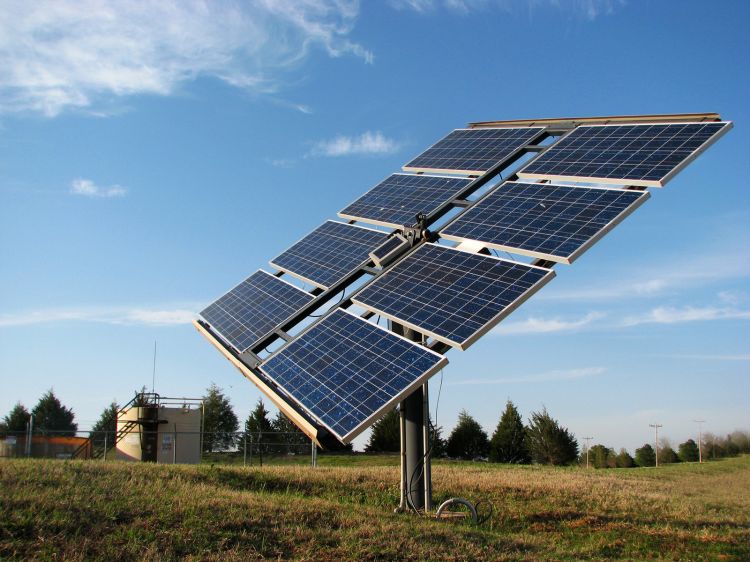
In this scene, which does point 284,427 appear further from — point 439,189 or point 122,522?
point 122,522

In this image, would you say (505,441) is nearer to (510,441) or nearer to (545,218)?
(510,441)

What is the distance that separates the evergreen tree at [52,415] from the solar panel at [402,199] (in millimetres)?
46119

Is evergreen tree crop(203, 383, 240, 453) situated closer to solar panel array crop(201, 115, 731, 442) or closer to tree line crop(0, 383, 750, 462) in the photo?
tree line crop(0, 383, 750, 462)

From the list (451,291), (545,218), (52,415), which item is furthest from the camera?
(52,415)

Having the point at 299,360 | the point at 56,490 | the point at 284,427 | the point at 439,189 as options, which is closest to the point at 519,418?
the point at 284,427

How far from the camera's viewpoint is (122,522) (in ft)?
36.7

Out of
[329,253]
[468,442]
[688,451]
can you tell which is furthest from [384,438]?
[329,253]

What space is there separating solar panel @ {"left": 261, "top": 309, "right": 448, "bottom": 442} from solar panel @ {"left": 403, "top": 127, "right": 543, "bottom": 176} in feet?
19.8

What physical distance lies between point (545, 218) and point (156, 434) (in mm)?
23397

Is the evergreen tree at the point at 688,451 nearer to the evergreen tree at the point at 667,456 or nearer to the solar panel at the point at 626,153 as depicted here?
the evergreen tree at the point at 667,456

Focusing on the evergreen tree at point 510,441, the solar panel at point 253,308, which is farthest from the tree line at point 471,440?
the solar panel at point 253,308

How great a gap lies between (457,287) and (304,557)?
552 cm

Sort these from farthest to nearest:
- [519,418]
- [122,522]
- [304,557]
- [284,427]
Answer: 1. [284,427]
2. [519,418]
3. [122,522]
4. [304,557]

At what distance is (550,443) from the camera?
129 ft
